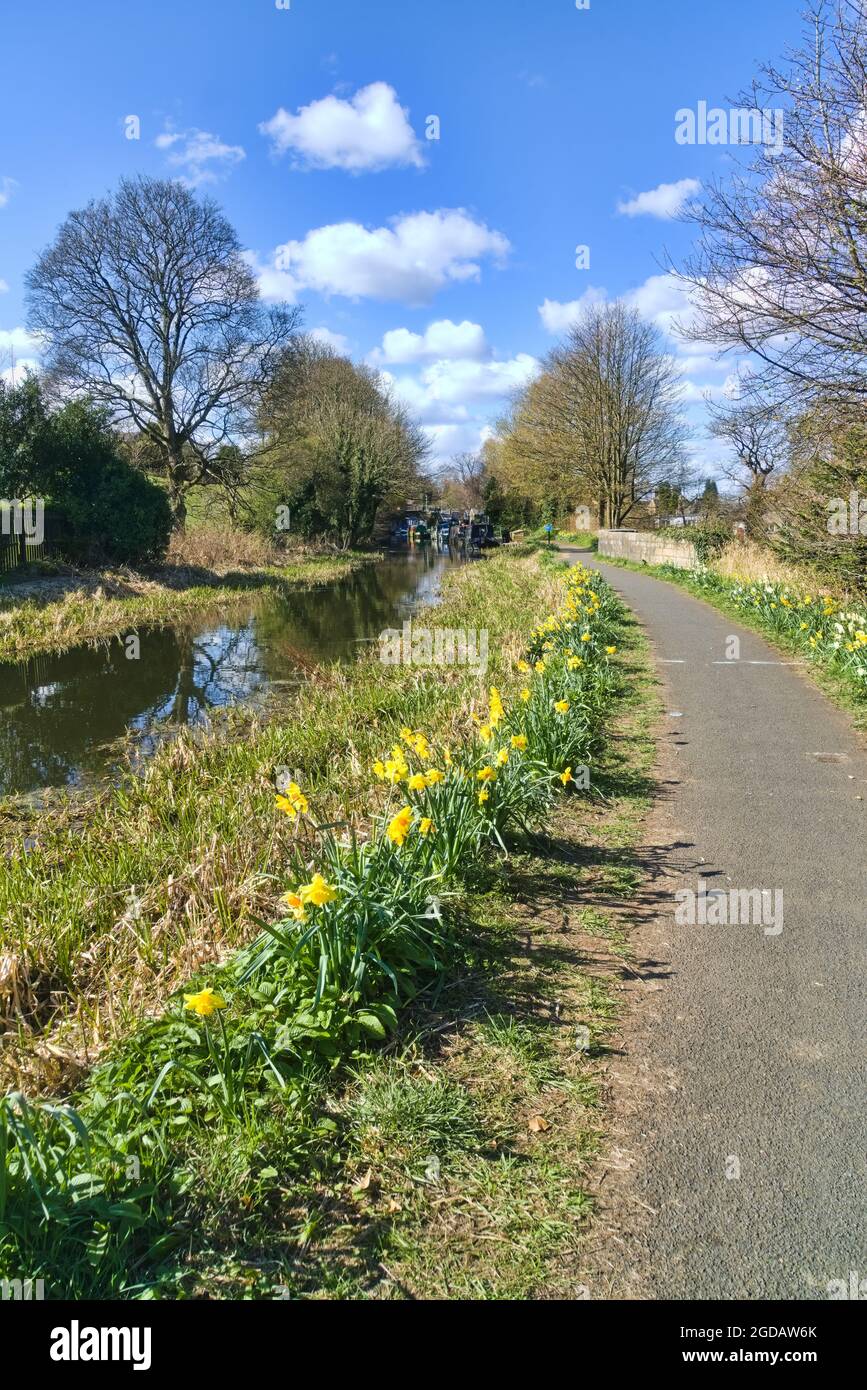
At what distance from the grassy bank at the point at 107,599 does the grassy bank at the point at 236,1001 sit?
35.0 feet

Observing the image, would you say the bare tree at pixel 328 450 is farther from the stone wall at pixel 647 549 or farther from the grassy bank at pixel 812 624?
the grassy bank at pixel 812 624

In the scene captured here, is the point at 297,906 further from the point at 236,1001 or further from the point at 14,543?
the point at 14,543

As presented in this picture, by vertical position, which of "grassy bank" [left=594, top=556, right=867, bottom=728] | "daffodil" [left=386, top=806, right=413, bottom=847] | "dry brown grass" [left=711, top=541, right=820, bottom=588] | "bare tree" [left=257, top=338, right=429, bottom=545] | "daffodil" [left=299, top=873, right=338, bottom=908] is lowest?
"daffodil" [left=299, top=873, right=338, bottom=908]

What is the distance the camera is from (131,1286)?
2.08 m

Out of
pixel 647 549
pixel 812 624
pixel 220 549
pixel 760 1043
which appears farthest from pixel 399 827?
pixel 647 549

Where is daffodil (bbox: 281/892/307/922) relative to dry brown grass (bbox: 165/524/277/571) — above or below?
below

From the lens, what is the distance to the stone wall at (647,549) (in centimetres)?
2575

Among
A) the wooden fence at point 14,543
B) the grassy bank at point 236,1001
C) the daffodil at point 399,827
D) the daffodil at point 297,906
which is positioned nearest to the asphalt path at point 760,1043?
the grassy bank at point 236,1001

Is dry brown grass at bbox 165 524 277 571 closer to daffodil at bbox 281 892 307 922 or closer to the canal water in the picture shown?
the canal water

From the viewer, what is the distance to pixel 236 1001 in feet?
10.3

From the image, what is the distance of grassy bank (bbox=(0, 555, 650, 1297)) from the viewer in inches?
88.0

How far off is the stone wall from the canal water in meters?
8.87

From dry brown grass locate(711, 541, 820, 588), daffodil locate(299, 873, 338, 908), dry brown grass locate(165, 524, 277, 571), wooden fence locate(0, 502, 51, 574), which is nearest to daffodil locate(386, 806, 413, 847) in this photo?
daffodil locate(299, 873, 338, 908)
